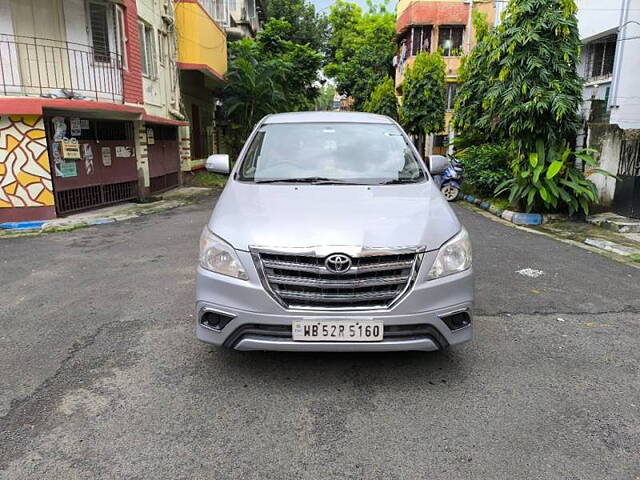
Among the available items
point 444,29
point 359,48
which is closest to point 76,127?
point 444,29

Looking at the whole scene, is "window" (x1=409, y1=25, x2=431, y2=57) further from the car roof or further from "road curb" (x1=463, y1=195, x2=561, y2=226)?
the car roof

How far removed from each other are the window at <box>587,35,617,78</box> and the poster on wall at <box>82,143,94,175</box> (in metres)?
14.4

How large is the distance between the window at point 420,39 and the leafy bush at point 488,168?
56.7 feet

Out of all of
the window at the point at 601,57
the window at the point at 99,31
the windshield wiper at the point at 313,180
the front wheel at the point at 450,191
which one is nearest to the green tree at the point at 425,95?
the window at the point at 601,57

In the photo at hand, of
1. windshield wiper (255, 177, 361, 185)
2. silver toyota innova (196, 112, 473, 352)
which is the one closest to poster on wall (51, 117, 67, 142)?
windshield wiper (255, 177, 361, 185)

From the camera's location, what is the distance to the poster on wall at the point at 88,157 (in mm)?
10602

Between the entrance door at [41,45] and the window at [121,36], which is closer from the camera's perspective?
the entrance door at [41,45]

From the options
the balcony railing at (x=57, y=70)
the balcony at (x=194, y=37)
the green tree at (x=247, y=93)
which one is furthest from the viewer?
the green tree at (x=247, y=93)

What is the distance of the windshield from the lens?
406 centimetres

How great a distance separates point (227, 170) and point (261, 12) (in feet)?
111

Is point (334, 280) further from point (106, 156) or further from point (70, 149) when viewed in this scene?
point (106, 156)

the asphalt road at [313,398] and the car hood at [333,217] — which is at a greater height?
the car hood at [333,217]

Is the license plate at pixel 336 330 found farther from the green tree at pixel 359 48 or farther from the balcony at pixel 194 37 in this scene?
the green tree at pixel 359 48

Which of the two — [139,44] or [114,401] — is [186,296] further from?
[139,44]
